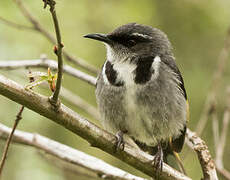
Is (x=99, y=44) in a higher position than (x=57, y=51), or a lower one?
lower

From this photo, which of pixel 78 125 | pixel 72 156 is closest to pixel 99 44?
pixel 72 156

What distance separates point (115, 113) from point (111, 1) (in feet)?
10.1

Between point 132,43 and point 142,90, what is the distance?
0.75 meters

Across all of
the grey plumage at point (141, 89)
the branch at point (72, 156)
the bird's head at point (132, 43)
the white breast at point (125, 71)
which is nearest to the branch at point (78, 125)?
the branch at point (72, 156)

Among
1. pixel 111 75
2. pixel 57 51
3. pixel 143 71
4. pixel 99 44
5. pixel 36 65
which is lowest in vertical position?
pixel 99 44

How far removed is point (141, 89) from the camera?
4.04 meters

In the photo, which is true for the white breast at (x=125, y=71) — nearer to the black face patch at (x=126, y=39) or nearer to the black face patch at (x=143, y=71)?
the black face patch at (x=143, y=71)

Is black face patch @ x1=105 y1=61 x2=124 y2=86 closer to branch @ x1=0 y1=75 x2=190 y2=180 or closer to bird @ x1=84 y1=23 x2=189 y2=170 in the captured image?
bird @ x1=84 y1=23 x2=189 y2=170

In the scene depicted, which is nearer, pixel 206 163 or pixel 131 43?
pixel 206 163

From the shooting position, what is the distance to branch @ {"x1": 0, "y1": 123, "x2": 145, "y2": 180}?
3965 millimetres

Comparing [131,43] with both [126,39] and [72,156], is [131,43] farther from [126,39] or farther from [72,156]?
[72,156]

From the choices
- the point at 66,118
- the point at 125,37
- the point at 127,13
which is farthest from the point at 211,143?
the point at 66,118

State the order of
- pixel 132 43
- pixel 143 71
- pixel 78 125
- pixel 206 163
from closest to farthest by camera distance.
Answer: pixel 78 125 < pixel 206 163 < pixel 143 71 < pixel 132 43

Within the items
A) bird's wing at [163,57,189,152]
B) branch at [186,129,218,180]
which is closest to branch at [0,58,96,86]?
bird's wing at [163,57,189,152]
